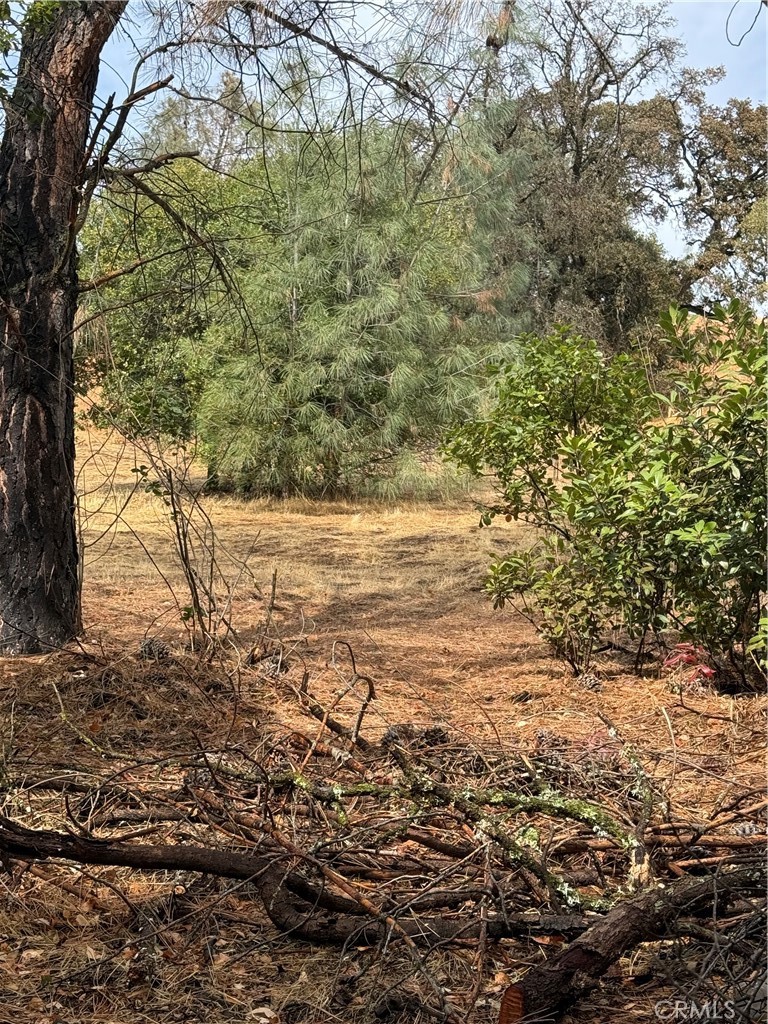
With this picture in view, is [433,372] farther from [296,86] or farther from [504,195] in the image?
[296,86]

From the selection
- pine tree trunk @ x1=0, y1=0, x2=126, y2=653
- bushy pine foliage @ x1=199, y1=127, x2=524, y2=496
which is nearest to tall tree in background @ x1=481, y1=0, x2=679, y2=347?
bushy pine foliage @ x1=199, y1=127, x2=524, y2=496

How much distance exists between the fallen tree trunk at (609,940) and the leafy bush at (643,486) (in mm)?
1749

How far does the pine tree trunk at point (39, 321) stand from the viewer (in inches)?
206

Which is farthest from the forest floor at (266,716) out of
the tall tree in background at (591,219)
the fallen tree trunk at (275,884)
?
the tall tree in background at (591,219)

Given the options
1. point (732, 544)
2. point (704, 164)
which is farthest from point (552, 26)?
point (704, 164)

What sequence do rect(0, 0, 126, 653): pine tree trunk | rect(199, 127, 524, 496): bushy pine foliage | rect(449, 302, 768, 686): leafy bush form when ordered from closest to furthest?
rect(449, 302, 768, 686): leafy bush
rect(0, 0, 126, 653): pine tree trunk
rect(199, 127, 524, 496): bushy pine foliage

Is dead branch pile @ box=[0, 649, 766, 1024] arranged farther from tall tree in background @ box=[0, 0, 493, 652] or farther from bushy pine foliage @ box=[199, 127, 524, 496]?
bushy pine foliage @ box=[199, 127, 524, 496]

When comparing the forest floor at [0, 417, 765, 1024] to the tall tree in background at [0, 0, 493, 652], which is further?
the tall tree in background at [0, 0, 493, 652]

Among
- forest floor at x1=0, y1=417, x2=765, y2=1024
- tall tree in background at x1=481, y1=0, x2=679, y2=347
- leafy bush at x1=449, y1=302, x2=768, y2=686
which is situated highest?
tall tree in background at x1=481, y1=0, x2=679, y2=347

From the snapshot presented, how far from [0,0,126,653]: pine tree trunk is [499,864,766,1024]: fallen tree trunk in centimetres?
380

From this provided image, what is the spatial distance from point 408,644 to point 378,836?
3478 millimetres

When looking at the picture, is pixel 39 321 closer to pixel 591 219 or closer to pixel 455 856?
pixel 455 856

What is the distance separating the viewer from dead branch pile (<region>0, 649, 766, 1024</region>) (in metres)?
2.21

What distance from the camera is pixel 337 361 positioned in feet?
42.0
